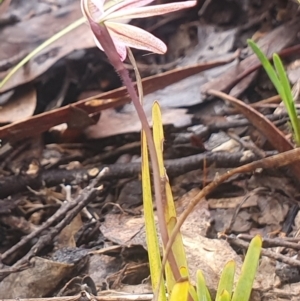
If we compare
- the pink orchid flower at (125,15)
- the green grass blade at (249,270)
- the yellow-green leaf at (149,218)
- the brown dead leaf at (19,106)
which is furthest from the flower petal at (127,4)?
the brown dead leaf at (19,106)

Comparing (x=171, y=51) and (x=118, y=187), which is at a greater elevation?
(x=171, y=51)

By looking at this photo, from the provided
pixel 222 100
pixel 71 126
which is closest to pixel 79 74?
pixel 71 126

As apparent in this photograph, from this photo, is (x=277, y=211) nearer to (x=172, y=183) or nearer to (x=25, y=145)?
(x=172, y=183)

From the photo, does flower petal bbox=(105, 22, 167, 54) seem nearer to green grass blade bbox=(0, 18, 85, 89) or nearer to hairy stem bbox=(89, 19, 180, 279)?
hairy stem bbox=(89, 19, 180, 279)

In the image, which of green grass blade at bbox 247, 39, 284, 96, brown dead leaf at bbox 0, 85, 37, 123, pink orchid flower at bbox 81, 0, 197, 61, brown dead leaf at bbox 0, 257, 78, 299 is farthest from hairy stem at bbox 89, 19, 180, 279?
brown dead leaf at bbox 0, 85, 37, 123

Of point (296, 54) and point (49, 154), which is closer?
point (49, 154)

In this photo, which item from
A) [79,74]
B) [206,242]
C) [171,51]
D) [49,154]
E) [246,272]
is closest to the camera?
[246,272]
